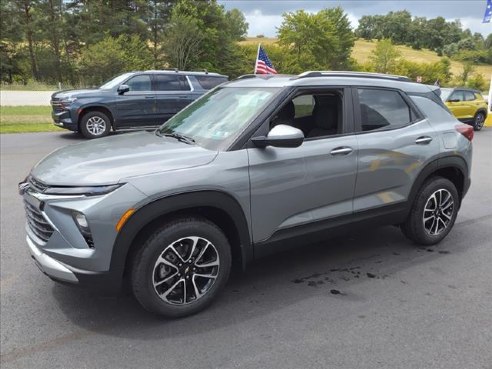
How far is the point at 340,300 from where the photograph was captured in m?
3.59

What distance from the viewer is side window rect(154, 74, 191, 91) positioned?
13094 mm

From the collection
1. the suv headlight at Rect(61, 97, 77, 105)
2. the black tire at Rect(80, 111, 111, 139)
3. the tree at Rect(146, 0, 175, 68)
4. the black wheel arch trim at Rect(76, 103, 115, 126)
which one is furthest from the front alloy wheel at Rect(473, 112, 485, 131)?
the tree at Rect(146, 0, 175, 68)

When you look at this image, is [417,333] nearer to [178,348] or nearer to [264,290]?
[264,290]

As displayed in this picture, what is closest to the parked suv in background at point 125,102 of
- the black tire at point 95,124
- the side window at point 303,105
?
the black tire at point 95,124

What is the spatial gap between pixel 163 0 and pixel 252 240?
63972 millimetres

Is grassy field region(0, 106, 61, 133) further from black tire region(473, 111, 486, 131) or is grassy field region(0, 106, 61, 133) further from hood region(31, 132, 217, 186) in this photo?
black tire region(473, 111, 486, 131)

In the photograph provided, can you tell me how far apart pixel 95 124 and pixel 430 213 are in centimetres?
1015

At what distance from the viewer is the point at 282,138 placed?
3322 mm

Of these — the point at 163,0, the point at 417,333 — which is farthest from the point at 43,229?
the point at 163,0

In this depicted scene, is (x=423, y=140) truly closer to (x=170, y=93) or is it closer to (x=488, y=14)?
(x=170, y=93)

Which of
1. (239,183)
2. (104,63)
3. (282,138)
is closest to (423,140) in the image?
(282,138)

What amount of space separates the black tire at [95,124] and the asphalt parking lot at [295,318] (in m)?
8.29

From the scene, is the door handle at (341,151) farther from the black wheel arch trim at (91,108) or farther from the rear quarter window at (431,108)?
the black wheel arch trim at (91,108)

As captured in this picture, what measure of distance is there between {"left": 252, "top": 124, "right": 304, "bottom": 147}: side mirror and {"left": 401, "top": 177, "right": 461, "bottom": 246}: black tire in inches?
72.7
